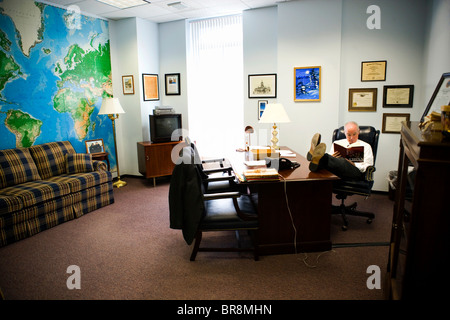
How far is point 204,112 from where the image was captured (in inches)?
227

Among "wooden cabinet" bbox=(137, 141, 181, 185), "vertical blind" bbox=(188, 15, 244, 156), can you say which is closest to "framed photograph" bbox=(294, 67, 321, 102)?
"vertical blind" bbox=(188, 15, 244, 156)

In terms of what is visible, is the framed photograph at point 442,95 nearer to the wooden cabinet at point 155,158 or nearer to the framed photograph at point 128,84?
the wooden cabinet at point 155,158

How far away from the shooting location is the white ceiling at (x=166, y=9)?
14.9ft

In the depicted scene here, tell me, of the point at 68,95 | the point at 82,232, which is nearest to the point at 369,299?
the point at 82,232

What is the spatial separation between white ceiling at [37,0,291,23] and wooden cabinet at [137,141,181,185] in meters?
2.13

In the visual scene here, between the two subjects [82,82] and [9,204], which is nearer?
[9,204]

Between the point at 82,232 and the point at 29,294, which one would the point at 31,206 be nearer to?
the point at 82,232

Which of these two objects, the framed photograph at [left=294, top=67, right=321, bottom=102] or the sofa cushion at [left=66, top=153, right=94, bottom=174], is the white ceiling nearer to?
the framed photograph at [left=294, top=67, right=321, bottom=102]

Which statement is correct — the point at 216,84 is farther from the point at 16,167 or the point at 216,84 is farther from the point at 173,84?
the point at 16,167

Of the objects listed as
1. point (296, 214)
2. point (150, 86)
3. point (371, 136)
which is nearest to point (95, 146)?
point (150, 86)

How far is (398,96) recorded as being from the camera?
4.30 meters

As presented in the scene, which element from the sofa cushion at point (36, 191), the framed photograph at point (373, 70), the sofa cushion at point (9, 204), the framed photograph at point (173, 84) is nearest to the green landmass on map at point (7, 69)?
the sofa cushion at point (36, 191)

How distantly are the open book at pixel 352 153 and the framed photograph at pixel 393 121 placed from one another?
129cm

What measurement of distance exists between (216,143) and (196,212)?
314 centimetres
